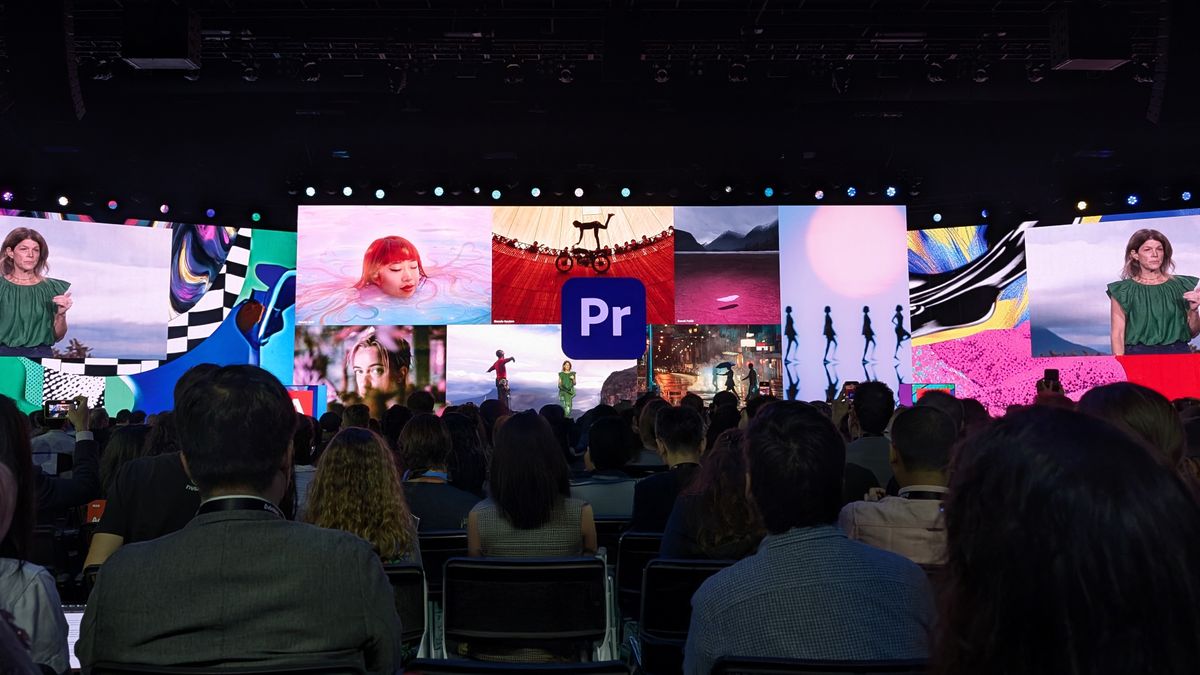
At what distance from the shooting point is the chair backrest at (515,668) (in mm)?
1577

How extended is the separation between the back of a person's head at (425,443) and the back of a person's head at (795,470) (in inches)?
92.0

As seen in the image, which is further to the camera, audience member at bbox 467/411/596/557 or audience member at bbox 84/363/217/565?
audience member at bbox 467/411/596/557

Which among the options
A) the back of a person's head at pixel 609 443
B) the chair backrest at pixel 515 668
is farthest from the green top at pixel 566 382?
the chair backrest at pixel 515 668

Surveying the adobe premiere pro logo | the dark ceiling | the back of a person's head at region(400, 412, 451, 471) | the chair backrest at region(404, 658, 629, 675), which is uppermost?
the dark ceiling

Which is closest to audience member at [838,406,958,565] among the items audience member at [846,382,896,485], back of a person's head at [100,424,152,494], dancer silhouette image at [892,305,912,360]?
audience member at [846,382,896,485]

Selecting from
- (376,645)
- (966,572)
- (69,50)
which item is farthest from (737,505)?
(69,50)

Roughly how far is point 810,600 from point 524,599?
4.67 feet

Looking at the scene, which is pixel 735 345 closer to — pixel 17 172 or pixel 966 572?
pixel 17 172

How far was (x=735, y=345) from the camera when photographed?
1470 cm

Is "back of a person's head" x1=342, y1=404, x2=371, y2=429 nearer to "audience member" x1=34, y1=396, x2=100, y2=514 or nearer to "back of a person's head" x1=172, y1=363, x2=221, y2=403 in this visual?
"audience member" x1=34, y1=396, x2=100, y2=514

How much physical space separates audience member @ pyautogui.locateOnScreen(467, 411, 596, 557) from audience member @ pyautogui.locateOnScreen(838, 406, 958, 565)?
1.09m

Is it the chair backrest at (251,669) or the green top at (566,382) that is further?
the green top at (566,382)

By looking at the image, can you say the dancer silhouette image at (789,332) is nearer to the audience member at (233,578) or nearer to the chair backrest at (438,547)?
the chair backrest at (438,547)

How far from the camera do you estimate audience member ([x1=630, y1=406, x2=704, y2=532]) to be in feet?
12.7
